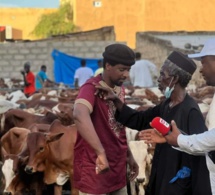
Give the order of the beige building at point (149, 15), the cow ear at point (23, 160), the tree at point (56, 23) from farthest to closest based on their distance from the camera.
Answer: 1. the tree at point (56, 23)
2. the beige building at point (149, 15)
3. the cow ear at point (23, 160)

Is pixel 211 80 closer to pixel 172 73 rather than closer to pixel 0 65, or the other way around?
pixel 172 73

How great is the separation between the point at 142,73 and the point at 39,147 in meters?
7.95

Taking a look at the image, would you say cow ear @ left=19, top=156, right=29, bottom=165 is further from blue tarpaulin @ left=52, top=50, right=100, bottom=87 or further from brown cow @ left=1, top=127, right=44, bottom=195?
blue tarpaulin @ left=52, top=50, right=100, bottom=87

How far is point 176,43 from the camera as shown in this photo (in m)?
23.8

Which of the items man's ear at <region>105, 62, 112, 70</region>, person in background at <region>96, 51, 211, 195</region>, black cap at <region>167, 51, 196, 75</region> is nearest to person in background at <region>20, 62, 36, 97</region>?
man's ear at <region>105, 62, 112, 70</region>

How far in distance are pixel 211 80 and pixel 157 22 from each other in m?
31.3

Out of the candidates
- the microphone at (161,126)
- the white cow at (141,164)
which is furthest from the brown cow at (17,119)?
the microphone at (161,126)

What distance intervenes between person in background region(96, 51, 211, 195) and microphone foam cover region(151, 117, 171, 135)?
31 cm

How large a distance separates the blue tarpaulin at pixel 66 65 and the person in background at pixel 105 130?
17.3 metres

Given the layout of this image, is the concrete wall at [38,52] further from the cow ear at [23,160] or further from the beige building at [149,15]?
the cow ear at [23,160]

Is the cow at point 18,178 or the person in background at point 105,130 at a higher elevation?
the person in background at point 105,130

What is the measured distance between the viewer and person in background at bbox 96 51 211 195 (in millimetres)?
3801

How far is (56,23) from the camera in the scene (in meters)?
39.2

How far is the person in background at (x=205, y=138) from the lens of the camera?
332cm
